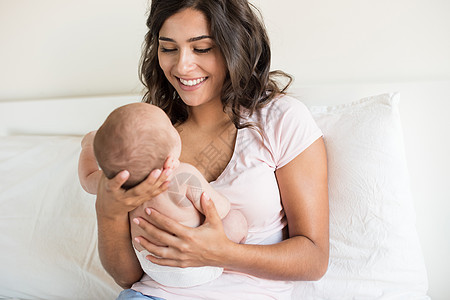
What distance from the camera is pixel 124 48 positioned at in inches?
77.9

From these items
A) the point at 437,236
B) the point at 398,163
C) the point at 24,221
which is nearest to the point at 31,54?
the point at 24,221

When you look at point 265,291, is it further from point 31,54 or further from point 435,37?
point 31,54

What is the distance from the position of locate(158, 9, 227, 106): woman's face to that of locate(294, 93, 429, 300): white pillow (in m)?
0.44

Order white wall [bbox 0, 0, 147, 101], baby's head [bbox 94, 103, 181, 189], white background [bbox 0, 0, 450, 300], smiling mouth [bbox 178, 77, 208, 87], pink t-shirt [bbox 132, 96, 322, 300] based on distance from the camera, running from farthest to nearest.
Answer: white wall [bbox 0, 0, 147, 101] → white background [bbox 0, 0, 450, 300] → smiling mouth [bbox 178, 77, 208, 87] → pink t-shirt [bbox 132, 96, 322, 300] → baby's head [bbox 94, 103, 181, 189]

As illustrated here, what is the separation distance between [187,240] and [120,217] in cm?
21

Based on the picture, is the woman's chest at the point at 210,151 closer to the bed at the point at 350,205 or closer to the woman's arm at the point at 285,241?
the woman's arm at the point at 285,241

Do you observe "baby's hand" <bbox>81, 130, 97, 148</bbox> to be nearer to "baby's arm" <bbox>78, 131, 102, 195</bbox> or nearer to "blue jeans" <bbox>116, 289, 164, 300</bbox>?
"baby's arm" <bbox>78, 131, 102, 195</bbox>

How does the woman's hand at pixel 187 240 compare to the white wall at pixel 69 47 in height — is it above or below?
below

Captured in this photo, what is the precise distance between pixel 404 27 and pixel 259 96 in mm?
639

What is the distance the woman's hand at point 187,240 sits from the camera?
0.98 m

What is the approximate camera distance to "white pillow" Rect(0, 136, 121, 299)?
1.55 m

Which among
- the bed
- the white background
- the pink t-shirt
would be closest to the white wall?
the white background

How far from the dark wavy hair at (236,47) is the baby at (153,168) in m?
0.29

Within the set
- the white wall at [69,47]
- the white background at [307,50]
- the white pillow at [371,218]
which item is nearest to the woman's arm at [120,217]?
the white pillow at [371,218]
